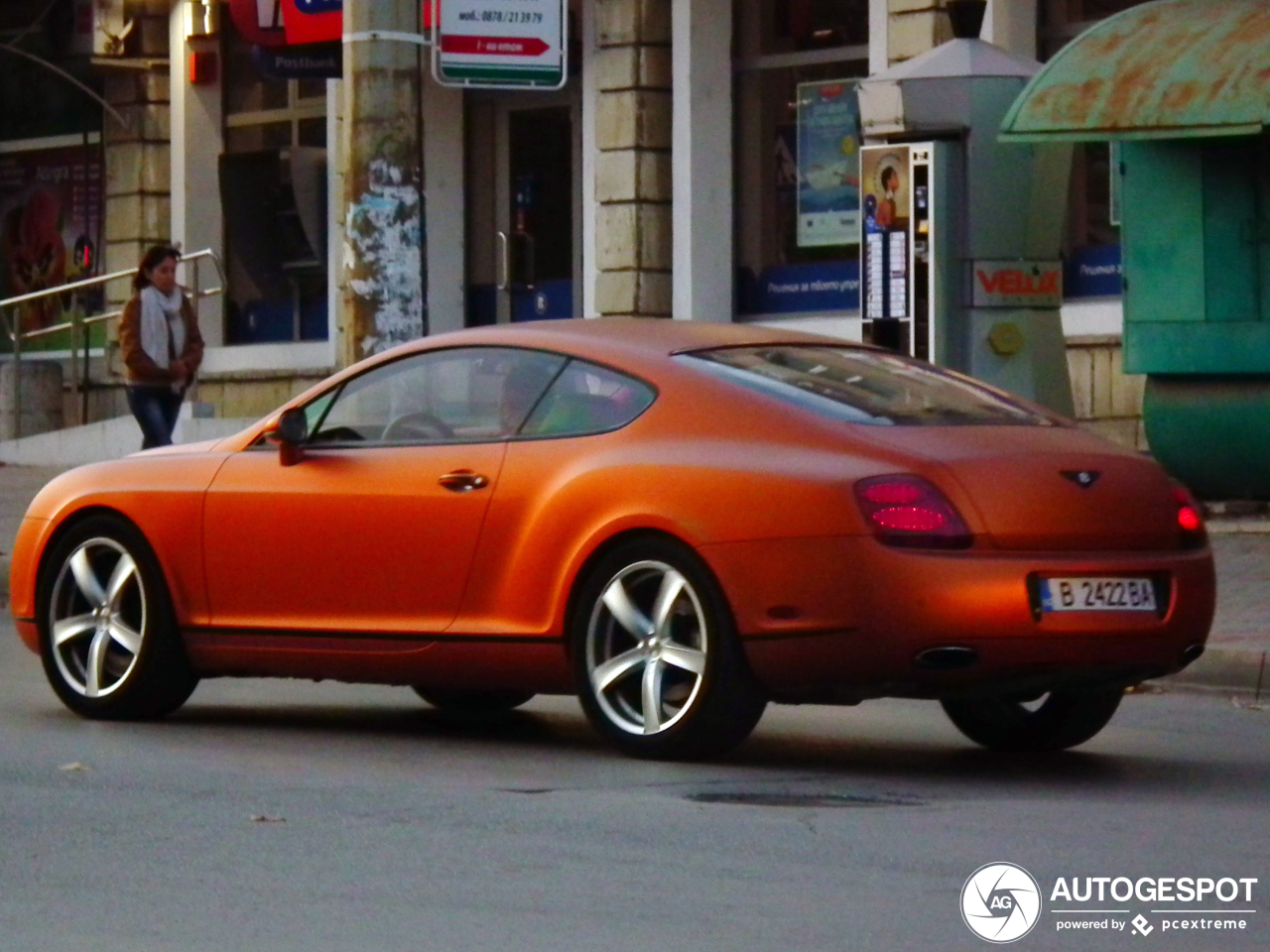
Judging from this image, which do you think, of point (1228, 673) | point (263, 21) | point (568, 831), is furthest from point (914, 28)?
point (568, 831)

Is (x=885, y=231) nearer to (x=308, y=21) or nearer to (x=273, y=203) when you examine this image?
(x=308, y=21)

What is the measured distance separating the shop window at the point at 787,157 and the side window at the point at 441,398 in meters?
11.8

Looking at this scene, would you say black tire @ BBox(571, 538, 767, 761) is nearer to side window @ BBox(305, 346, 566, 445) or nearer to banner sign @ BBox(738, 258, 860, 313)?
side window @ BBox(305, 346, 566, 445)

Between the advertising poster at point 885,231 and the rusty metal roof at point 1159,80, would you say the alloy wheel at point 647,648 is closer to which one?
the rusty metal roof at point 1159,80

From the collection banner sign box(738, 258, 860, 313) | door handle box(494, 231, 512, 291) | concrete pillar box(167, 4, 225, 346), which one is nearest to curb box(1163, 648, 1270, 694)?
banner sign box(738, 258, 860, 313)

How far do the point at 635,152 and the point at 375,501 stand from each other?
42.8ft

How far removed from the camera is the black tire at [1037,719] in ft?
29.8

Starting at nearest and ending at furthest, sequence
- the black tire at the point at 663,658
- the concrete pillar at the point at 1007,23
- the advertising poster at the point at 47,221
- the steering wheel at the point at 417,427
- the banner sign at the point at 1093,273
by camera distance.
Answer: the black tire at the point at 663,658
the steering wheel at the point at 417,427
the banner sign at the point at 1093,273
the concrete pillar at the point at 1007,23
the advertising poster at the point at 47,221

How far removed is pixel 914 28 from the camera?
20109 millimetres

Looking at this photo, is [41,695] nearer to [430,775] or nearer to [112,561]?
[112,561]

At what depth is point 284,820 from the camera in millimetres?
7391

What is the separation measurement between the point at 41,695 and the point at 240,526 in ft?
5.10

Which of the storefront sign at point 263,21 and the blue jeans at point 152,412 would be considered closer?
the blue jeans at point 152,412

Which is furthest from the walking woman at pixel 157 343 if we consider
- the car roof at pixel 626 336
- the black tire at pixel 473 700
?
the car roof at pixel 626 336
